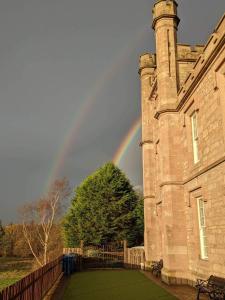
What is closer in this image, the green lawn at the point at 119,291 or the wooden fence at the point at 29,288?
the wooden fence at the point at 29,288

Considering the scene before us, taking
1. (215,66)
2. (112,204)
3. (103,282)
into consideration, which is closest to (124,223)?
(112,204)

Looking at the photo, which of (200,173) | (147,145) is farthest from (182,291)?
(147,145)

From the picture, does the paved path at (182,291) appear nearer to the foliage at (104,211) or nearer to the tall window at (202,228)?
the tall window at (202,228)

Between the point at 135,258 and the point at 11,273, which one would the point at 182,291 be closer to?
the point at 135,258

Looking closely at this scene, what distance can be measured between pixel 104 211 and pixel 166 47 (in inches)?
796

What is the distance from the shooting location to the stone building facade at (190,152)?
11.6 metres

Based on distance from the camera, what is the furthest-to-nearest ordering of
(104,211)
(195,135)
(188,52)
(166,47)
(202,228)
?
(104,211), (188,52), (166,47), (195,135), (202,228)

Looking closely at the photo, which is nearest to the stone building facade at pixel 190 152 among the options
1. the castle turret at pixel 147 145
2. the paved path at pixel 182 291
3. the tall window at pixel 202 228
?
the tall window at pixel 202 228

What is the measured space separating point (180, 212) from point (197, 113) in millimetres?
4817

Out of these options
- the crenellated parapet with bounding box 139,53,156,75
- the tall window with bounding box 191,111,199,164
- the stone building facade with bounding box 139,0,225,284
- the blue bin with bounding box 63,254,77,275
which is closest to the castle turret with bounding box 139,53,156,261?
the crenellated parapet with bounding box 139,53,156,75

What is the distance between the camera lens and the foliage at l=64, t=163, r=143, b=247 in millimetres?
32688

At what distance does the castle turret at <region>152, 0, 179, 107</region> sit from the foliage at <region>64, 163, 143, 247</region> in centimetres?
1890

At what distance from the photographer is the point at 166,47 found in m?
17.6

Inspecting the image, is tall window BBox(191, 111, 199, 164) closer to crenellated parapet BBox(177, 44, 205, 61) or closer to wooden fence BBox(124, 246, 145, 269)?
crenellated parapet BBox(177, 44, 205, 61)
